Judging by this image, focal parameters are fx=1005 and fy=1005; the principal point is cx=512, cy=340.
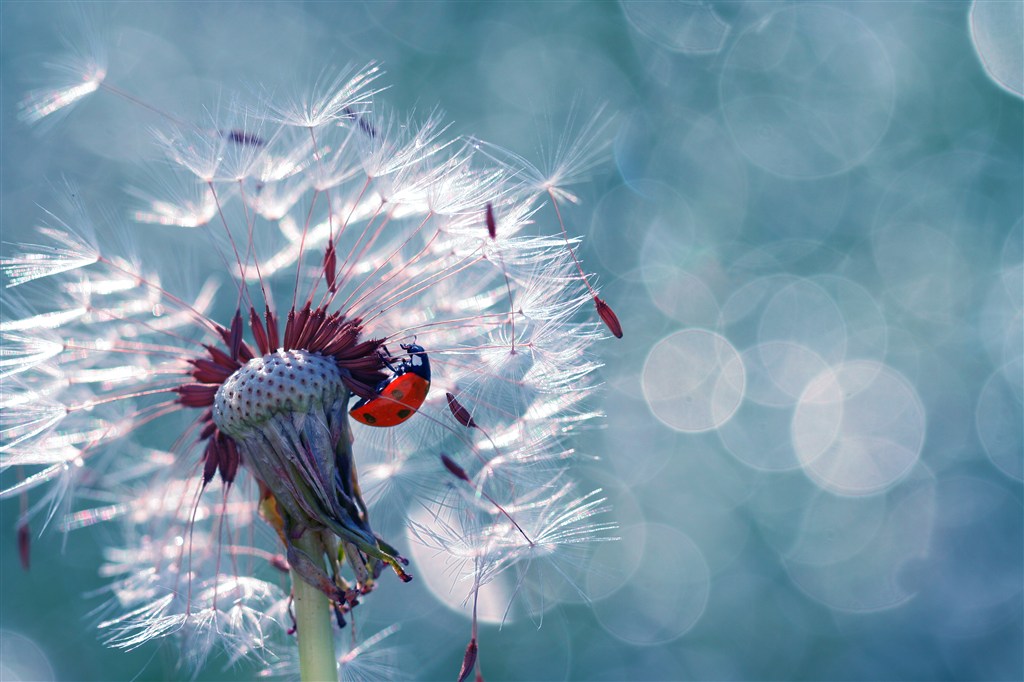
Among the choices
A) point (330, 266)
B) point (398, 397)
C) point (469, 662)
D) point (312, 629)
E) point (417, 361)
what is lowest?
point (469, 662)

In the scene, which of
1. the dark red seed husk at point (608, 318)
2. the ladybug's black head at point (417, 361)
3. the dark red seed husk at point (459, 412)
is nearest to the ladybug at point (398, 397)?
the ladybug's black head at point (417, 361)

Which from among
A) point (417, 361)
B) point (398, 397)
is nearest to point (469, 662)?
point (398, 397)

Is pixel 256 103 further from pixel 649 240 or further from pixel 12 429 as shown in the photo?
pixel 649 240

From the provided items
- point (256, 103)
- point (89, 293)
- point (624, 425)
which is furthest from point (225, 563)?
point (624, 425)

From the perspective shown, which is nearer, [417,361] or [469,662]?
[469,662]

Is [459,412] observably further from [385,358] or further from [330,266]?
[330,266]
